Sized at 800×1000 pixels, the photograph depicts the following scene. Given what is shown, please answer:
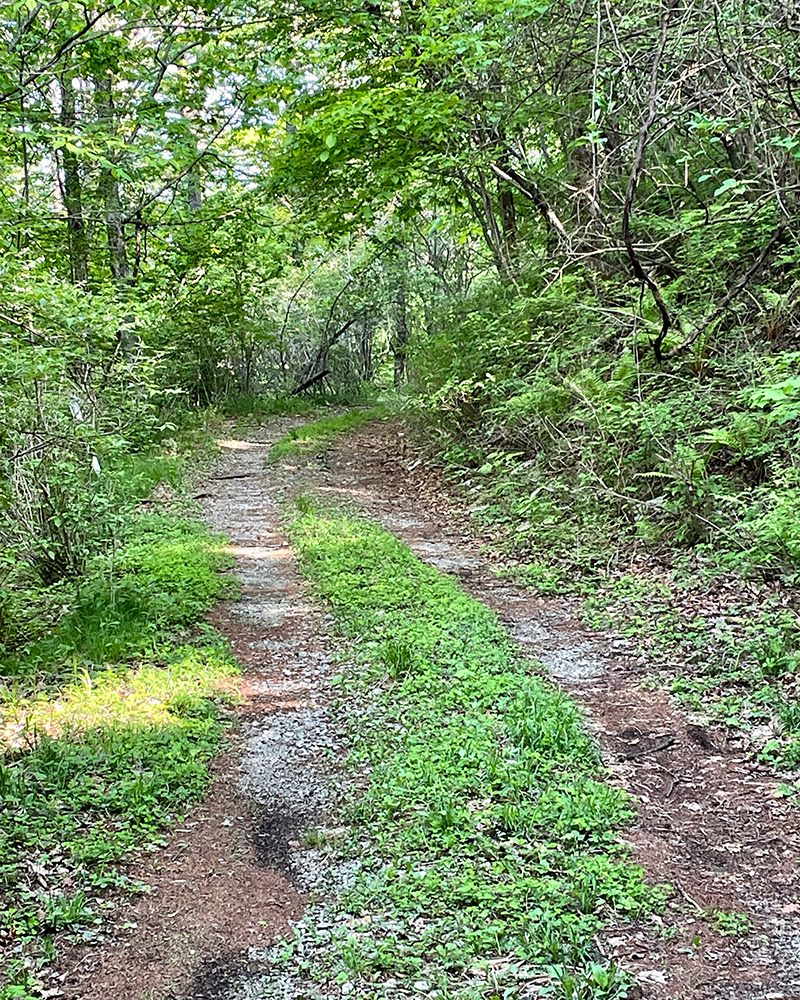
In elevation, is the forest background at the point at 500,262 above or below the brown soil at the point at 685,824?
above

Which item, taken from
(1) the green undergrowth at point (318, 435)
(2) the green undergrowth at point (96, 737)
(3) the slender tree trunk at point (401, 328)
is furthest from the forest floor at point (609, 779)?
(3) the slender tree trunk at point (401, 328)

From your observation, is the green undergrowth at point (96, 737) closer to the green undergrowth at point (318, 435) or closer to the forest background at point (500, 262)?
the forest background at point (500, 262)

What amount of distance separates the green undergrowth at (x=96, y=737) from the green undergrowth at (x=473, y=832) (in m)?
1.01

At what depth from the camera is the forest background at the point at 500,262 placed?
6.18 meters

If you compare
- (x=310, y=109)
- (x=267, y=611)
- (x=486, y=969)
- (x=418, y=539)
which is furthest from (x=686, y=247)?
(x=486, y=969)

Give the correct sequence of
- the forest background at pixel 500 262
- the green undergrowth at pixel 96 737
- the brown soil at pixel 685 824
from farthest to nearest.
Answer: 1. the forest background at pixel 500 262
2. the green undergrowth at pixel 96 737
3. the brown soil at pixel 685 824

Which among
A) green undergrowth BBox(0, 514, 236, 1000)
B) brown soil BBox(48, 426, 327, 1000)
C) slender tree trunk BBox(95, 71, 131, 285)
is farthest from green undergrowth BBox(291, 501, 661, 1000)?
slender tree trunk BBox(95, 71, 131, 285)

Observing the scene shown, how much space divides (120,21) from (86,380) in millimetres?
6548

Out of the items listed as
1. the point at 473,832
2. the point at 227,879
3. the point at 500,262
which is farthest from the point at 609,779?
the point at 500,262

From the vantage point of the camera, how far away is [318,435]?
16.1m

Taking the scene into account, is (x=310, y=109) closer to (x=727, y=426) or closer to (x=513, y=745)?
(x=727, y=426)

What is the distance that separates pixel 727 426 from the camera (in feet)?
24.0

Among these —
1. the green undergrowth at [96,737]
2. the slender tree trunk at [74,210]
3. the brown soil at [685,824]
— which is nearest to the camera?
the brown soil at [685,824]

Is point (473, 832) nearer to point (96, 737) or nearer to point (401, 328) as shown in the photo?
point (96, 737)
